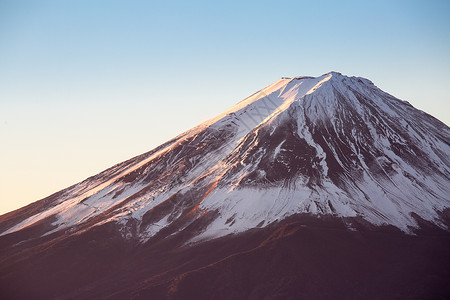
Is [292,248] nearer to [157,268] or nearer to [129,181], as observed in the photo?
[157,268]

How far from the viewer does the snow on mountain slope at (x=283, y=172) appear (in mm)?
95938

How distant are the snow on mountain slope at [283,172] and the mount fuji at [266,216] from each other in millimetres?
385

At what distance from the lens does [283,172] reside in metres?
104

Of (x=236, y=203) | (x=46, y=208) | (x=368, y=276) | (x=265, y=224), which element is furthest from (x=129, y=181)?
(x=368, y=276)

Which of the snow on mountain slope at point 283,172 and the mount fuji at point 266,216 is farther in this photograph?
the snow on mountain slope at point 283,172

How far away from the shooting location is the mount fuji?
76.6 meters

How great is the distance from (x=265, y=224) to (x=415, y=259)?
90.2 feet

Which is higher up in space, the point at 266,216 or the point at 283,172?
the point at 283,172

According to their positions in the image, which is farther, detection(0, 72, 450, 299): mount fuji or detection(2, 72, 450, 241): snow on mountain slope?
detection(2, 72, 450, 241): snow on mountain slope

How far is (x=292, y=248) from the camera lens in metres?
80.1

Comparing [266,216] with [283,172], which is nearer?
[266,216]

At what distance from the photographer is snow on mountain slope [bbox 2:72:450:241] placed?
95938 mm

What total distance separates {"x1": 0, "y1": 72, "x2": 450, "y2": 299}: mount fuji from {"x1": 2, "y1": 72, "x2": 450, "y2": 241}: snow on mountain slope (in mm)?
385

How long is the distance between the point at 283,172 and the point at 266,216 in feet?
48.8
